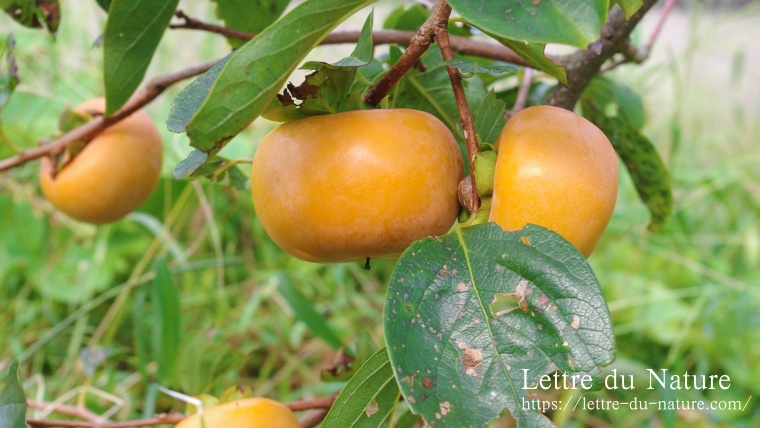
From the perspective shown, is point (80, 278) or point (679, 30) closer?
point (80, 278)

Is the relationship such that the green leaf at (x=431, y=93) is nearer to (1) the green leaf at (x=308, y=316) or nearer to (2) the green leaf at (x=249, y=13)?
(2) the green leaf at (x=249, y=13)

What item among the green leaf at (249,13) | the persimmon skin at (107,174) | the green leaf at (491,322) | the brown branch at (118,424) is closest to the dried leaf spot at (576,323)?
the green leaf at (491,322)

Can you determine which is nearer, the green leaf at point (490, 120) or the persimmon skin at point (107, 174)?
the green leaf at point (490, 120)

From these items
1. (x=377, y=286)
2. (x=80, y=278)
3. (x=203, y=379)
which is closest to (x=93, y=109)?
(x=203, y=379)

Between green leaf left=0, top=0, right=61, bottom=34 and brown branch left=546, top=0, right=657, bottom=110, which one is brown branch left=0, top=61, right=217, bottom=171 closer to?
green leaf left=0, top=0, right=61, bottom=34

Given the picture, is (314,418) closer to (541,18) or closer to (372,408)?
(372,408)

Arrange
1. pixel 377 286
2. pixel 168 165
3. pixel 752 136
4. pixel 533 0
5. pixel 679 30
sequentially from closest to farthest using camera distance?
pixel 533 0 < pixel 168 165 < pixel 377 286 < pixel 752 136 < pixel 679 30

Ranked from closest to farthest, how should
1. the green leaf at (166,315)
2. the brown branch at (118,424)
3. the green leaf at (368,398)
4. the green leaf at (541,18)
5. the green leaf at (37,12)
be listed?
the green leaf at (541,18) → the green leaf at (368,398) → the brown branch at (118,424) → the green leaf at (37,12) → the green leaf at (166,315)

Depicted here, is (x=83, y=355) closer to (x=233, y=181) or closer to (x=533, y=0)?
(x=233, y=181)
